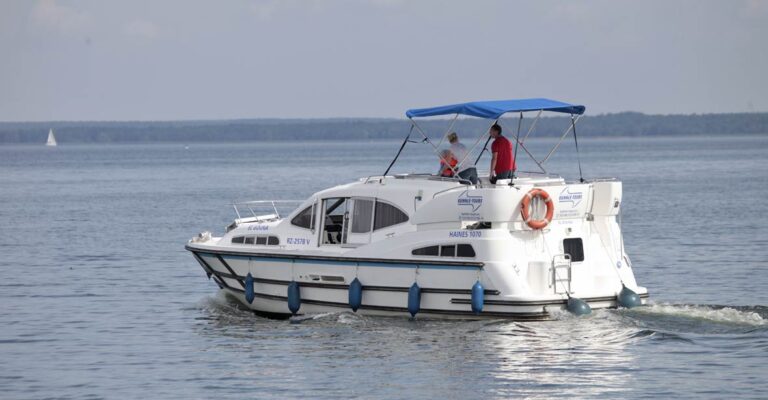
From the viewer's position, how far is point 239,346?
60.5ft

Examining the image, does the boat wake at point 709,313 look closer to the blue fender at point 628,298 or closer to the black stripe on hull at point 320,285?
the blue fender at point 628,298

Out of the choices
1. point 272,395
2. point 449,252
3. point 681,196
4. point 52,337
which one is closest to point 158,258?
point 52,337

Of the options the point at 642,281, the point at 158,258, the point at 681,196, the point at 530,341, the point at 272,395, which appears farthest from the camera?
the point at 681,196

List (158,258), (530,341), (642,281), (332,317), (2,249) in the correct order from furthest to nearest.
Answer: (2,249) → (158,258) → (642,281) → (332,317) → (530,341)

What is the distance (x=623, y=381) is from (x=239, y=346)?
19.5 feet

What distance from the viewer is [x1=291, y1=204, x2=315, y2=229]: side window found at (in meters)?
20.3

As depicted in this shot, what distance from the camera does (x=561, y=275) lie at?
18422 mm

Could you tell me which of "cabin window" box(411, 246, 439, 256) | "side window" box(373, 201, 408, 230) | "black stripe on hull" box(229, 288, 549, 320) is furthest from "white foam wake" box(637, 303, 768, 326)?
"side window" box(373, 201, 408, 230)

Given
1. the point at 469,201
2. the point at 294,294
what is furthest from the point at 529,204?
the point at 294,294

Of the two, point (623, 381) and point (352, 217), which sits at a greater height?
point (352, 217)

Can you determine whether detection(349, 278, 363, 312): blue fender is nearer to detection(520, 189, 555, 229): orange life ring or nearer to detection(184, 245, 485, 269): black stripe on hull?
detection(184, 245, 485, 269): black stripe on hull

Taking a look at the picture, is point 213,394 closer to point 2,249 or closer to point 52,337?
point 52,337

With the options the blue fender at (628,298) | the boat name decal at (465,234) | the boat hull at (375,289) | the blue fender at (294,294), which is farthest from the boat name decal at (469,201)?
the blue fender at (294,294)

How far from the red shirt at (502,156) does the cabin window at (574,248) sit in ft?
4.91
